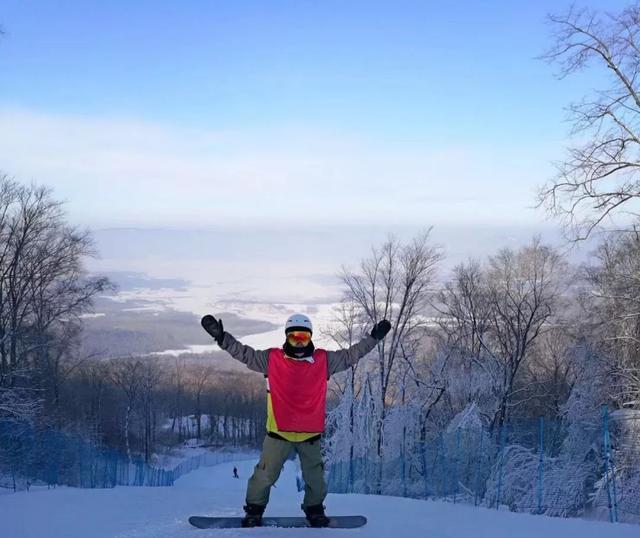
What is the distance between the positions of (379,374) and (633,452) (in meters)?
13.7

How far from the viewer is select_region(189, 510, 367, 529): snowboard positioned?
16.7 feet

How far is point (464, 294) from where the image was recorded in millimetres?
30484

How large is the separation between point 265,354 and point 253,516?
53.2 inches

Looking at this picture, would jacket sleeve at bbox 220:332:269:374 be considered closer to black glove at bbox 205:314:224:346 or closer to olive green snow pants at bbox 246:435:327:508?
black glove at bbox 205:314:224:346

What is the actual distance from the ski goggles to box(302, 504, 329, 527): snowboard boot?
1.39 meters

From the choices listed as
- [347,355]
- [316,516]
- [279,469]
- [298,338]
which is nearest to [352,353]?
[347,355]

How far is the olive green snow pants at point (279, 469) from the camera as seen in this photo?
17.3ft

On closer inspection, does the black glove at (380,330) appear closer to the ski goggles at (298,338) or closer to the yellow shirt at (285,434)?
the ski goggles at (298,338)

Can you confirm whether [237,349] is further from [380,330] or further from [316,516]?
[316,516]

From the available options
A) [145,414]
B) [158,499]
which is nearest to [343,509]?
[158,499]

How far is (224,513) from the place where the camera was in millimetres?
6004

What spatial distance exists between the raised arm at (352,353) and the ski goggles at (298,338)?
10.8 inches

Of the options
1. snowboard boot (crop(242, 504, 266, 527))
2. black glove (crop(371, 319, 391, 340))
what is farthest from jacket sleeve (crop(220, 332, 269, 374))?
snowboard boot (crop(242, 504, 266, 527))

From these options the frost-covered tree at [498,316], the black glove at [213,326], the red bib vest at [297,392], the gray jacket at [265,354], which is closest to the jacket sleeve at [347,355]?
the gray jacket at [265,354]
